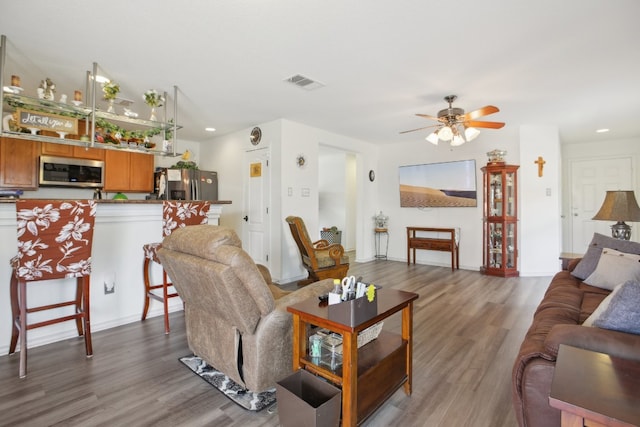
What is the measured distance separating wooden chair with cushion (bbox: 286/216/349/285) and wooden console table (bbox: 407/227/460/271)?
1.91 m

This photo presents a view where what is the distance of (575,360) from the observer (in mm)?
985

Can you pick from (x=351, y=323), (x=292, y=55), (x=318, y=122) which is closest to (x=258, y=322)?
(x=351, y=323)

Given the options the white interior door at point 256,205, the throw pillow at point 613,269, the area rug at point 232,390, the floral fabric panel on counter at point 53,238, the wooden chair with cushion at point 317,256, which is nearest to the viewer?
the area rug at point 232,390

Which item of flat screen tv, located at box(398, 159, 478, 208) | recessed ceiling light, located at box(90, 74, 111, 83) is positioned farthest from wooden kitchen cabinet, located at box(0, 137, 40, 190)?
flat screen tv, located at box(398, 159, 478, 208)

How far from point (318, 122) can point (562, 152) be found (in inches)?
209

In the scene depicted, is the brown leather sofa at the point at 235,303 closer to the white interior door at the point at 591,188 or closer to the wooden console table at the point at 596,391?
the wooden console table at the point at 596,391

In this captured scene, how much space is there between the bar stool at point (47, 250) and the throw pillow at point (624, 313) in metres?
3.10

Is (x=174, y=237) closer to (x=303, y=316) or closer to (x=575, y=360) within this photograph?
(x=303, y=316)

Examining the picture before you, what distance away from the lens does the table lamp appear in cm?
316

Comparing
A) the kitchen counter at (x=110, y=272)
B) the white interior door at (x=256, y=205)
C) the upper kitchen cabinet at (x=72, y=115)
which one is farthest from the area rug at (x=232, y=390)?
the white interior door at (x=256, y=205)

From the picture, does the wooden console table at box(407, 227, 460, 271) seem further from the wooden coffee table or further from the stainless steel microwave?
the stainless steel microwave

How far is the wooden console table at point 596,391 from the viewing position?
74 centimetres

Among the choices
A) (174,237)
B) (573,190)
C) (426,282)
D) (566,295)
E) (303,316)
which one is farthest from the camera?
(573,190)

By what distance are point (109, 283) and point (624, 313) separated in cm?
361
